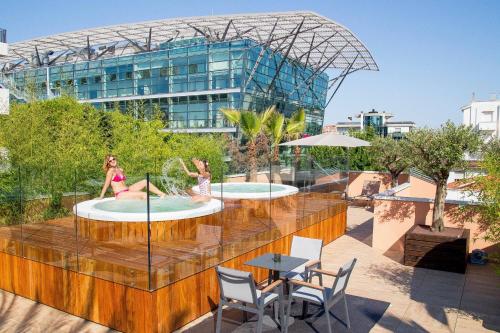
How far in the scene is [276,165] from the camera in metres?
8.91

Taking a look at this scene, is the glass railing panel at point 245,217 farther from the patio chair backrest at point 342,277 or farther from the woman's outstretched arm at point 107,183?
the woman's outstretched arm at point 107,183

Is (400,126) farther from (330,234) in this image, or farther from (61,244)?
(61,244)

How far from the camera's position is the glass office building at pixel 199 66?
77.6 ft

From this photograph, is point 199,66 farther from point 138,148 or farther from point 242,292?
point 242,292

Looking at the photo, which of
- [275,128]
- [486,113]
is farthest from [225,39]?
[486,113]

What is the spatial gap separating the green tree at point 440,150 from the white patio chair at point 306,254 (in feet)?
9.50

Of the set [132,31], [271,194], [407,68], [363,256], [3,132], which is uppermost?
[132,31]

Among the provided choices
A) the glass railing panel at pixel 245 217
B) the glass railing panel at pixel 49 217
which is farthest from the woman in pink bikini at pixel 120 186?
the glass railing panel at pixel 245 217

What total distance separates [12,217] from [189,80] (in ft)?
64.3

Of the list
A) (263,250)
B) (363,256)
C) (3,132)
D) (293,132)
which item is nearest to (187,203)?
(263,250)

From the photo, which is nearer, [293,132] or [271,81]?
[293,132]

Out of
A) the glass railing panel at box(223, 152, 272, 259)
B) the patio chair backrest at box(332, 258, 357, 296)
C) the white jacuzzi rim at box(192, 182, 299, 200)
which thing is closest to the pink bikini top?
the white jacuzzi rim at box(192, 182, 299, 200)

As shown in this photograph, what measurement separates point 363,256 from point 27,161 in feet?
23.9

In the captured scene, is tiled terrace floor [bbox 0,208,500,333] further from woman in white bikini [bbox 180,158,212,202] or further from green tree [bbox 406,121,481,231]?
woman in white bikini [bbox 180,158,212,202]
